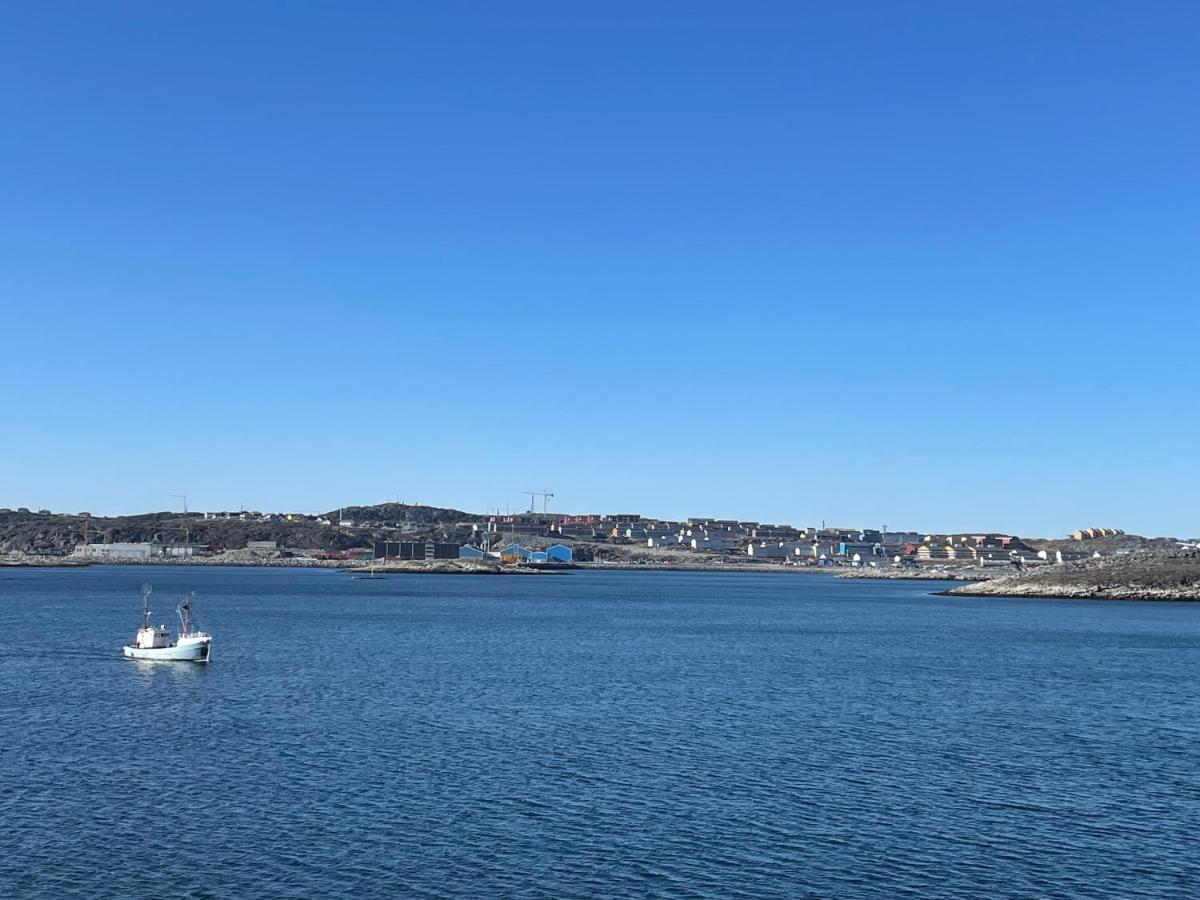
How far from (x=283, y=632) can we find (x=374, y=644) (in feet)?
43.4

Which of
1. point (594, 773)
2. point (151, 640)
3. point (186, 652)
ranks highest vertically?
point (151, 640)

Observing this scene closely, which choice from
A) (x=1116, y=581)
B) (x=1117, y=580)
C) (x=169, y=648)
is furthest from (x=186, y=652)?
(x=1117, y=580)

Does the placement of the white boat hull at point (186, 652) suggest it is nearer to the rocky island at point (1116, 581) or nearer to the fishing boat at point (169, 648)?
the fishing boat at point (169, 648)

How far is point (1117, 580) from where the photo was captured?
16662 centimetres

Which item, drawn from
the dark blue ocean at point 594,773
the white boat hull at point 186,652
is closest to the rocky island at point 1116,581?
the dark blue ocean at point 594,773

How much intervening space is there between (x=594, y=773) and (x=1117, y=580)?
150m

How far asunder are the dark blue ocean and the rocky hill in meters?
83.6

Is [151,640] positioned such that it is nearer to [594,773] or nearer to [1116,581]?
[594,773]

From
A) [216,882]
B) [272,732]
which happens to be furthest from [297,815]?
[272,732]

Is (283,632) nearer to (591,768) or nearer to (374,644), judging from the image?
(374,644)

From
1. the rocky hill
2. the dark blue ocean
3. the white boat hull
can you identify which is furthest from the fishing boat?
the rocky hill

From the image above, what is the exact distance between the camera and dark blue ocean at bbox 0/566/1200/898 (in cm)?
2750

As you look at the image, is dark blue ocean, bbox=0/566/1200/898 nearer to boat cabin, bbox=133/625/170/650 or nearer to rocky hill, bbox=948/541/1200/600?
boat cabin, bbox=133/625/170/650

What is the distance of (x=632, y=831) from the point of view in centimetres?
3119
